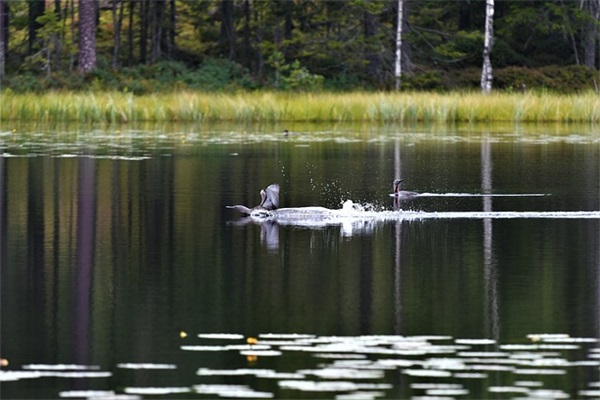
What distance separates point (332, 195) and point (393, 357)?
10442mm

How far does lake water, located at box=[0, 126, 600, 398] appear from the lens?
25.8 feet

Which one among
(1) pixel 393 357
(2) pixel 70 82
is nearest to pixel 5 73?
(2) pixel 70 82

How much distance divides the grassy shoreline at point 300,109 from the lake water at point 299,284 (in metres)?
13.8

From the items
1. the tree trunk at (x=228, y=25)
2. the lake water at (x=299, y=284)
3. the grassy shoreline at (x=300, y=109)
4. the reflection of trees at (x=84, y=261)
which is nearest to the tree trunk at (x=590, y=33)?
the tree trunk at (x=228, y=25)

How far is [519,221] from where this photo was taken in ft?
50.6

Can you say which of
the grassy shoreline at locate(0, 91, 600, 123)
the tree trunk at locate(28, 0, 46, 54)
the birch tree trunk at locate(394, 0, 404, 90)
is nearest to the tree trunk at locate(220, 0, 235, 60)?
the tree trunk at locate(28, 0, 46, 54)

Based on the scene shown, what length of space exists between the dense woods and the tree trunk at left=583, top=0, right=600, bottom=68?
58 mm

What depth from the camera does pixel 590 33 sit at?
52.3 meters

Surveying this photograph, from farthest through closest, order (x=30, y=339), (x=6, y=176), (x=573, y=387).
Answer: (x=6, y=176), (x=30, y=339), (x=573, y=387)

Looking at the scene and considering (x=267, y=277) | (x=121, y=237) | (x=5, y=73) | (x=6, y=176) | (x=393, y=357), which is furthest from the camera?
(x=5, y=73)

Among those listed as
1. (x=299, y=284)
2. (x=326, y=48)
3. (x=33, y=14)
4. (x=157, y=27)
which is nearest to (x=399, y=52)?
(x=326, y=48)

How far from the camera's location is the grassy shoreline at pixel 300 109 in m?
36.3

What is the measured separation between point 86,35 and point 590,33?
17.9m

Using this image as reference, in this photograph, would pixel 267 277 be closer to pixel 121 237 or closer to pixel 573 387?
pixel 121 237
